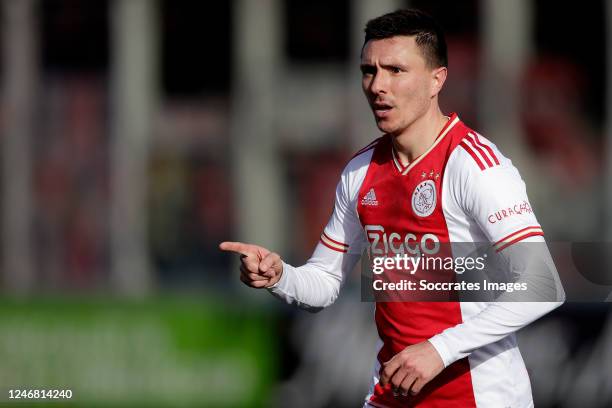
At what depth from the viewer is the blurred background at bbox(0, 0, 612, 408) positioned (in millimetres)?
12672

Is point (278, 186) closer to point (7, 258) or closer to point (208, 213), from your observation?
point (208, 213)

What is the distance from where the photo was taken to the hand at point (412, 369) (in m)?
4.18

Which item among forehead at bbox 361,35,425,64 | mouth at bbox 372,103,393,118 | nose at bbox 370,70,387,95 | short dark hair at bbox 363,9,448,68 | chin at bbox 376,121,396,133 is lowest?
chin at bbox 376,121,396,133

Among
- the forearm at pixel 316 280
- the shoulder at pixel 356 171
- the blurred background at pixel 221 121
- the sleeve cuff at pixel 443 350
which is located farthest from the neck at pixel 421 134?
the blurred background at pixel 221 121

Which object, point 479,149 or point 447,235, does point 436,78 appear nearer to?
point 479,149

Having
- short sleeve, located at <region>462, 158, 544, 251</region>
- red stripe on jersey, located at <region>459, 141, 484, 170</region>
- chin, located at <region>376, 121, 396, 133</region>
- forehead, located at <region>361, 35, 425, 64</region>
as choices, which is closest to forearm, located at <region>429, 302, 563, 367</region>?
short sleeve, located at <region>462, 158, 544, 251</region>

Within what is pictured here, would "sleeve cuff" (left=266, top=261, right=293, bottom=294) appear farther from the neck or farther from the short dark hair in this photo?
the short dark hair

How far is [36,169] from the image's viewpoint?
14.0 metres

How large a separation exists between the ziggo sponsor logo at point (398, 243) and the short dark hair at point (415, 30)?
73cm

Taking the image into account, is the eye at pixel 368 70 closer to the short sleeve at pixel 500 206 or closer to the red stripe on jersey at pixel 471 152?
the red stripe on jersey at pixel 471 152

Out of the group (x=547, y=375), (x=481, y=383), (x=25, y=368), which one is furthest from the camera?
(x=25, y=368)

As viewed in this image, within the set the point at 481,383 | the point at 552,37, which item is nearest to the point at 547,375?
the point at 481,383

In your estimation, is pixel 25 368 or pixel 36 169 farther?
pixel 36 169

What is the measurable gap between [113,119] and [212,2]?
1.87 meters
